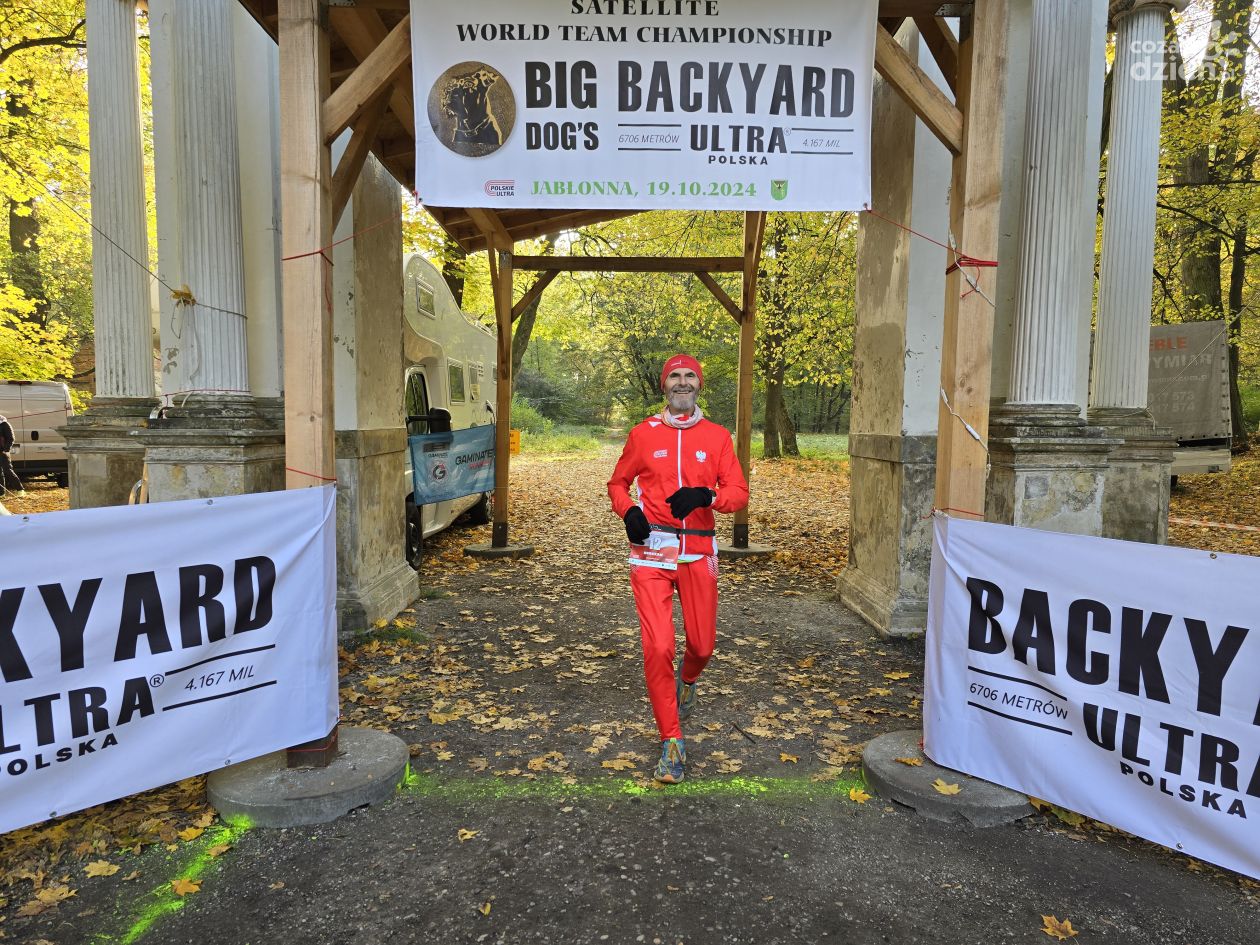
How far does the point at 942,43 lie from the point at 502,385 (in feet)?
20.8

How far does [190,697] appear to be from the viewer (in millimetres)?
3080

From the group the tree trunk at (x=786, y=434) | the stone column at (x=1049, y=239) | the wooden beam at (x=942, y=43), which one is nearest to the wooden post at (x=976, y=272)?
the wooden beam at (x=942, y=43)

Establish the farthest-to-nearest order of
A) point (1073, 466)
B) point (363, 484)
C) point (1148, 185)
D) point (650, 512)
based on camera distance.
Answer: point (1148, 185), point (363, 484), point (1073, 466), point (650, 512)

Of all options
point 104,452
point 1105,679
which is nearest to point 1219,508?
point 1105,679

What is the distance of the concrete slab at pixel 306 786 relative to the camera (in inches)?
124

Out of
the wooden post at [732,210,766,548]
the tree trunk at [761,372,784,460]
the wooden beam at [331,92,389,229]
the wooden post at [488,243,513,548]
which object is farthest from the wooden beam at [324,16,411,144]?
the tree trunk at [761,372,784,460]

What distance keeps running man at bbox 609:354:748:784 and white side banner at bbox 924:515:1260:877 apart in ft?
3.69

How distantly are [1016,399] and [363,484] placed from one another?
199 inches

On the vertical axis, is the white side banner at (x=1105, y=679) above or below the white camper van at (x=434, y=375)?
below

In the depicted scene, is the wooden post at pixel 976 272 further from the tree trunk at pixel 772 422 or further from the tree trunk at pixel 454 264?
the tree trunk at pixel 772 422

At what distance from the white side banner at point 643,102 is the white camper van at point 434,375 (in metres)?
4.06


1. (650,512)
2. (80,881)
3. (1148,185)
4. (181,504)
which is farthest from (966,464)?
(1148,185)

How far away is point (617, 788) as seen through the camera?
3.53 meters

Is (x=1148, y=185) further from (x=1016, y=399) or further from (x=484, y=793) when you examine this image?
(x=484, y=793)
